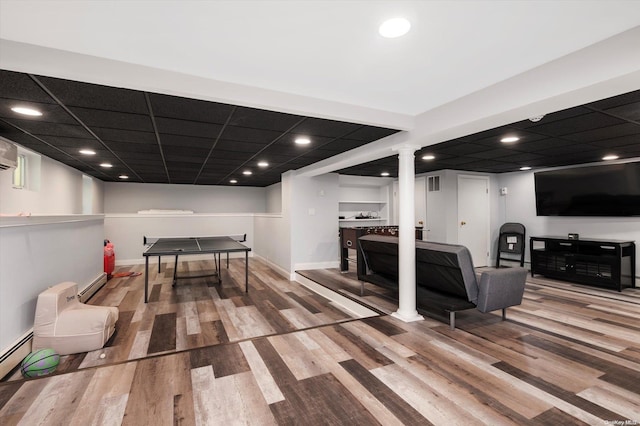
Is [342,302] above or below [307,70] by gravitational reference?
below

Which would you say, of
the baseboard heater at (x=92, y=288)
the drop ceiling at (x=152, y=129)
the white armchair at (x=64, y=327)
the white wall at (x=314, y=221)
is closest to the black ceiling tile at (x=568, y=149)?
the drop ceiling at (x=152, y=129)

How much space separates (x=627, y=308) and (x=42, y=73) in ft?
20.9

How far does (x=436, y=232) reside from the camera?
276 inches

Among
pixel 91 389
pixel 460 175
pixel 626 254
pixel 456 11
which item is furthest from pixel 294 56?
pixel 626 254

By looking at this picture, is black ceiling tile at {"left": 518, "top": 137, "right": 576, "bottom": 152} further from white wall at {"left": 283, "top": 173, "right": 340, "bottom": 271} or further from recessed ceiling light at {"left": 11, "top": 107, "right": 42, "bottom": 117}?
recessed ceiling light at {"left": 11, "top": 107, "right": 42, "bottom": 117}

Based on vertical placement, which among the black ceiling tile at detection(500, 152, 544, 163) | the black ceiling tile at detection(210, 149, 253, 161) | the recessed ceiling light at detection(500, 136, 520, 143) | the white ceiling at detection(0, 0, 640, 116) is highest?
the white ceiling at detection(0, 0, 640, 116)

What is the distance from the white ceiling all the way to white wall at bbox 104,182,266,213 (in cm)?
732

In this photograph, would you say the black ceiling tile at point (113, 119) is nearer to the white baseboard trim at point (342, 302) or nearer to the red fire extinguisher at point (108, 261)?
the white baseboard trim at point (342, 302)

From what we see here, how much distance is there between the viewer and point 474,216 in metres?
6.89

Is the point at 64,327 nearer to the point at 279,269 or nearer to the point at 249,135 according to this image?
the point at 249,135

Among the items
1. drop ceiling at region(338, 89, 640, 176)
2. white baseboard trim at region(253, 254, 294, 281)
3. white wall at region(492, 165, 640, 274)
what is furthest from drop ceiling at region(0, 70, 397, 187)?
white wall at region(492, 165, 640, 274)

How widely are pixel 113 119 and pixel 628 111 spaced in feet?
15.6

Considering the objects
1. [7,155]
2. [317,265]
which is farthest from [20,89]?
[317,265]

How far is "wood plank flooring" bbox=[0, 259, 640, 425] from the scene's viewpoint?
190 centimetres
